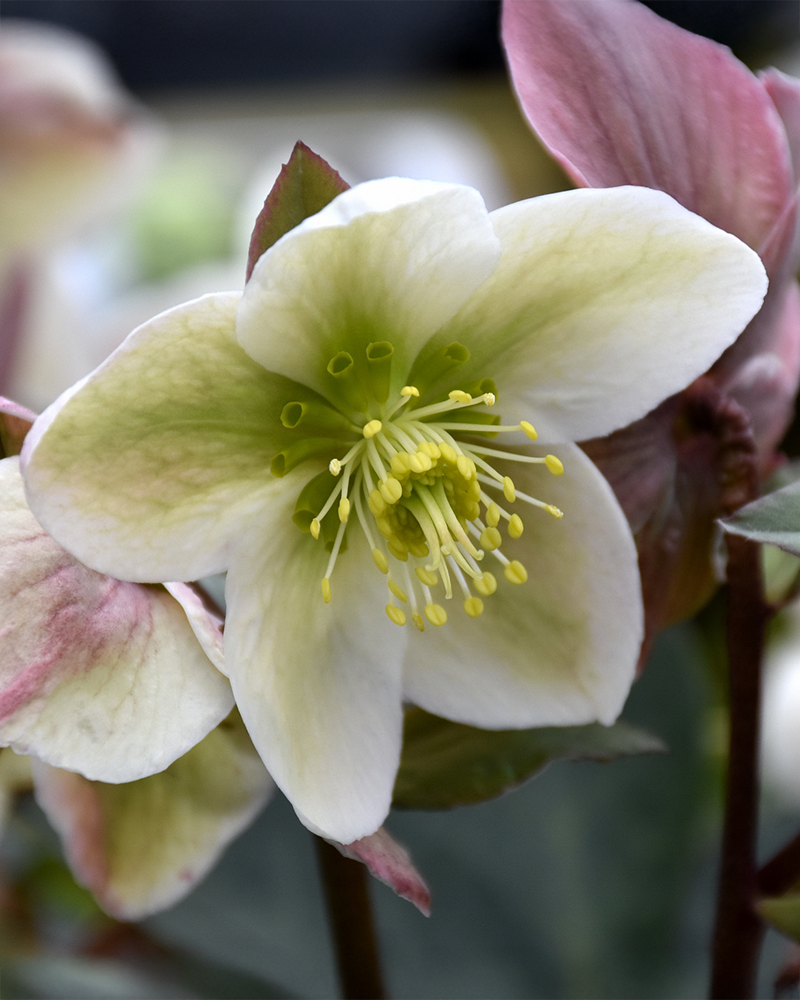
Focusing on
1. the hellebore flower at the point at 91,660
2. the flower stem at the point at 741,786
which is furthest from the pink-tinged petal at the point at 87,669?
the flower stem at the point at 741,786

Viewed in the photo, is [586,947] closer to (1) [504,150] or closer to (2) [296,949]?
(2) [296,949]

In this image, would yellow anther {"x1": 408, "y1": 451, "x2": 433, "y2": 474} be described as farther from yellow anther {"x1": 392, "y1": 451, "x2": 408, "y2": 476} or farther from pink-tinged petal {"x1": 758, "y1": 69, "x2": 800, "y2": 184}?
pink-tinged petal {"x1": 758, "y1": 69, "x2": 800, "y2": 184}

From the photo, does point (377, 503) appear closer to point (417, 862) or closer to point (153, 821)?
point (153, 821)

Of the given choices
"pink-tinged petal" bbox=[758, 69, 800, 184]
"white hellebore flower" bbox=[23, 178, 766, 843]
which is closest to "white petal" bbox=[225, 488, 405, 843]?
"white hellebore flower" bbox=[23, 178, 766, 843]

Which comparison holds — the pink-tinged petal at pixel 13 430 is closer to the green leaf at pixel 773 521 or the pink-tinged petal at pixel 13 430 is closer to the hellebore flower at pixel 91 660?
the hellebore flower at pixel 91 660

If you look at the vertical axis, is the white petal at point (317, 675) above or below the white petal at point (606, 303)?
below

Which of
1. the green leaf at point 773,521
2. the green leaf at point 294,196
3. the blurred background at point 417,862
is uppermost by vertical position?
the green leaf at point 294,196
